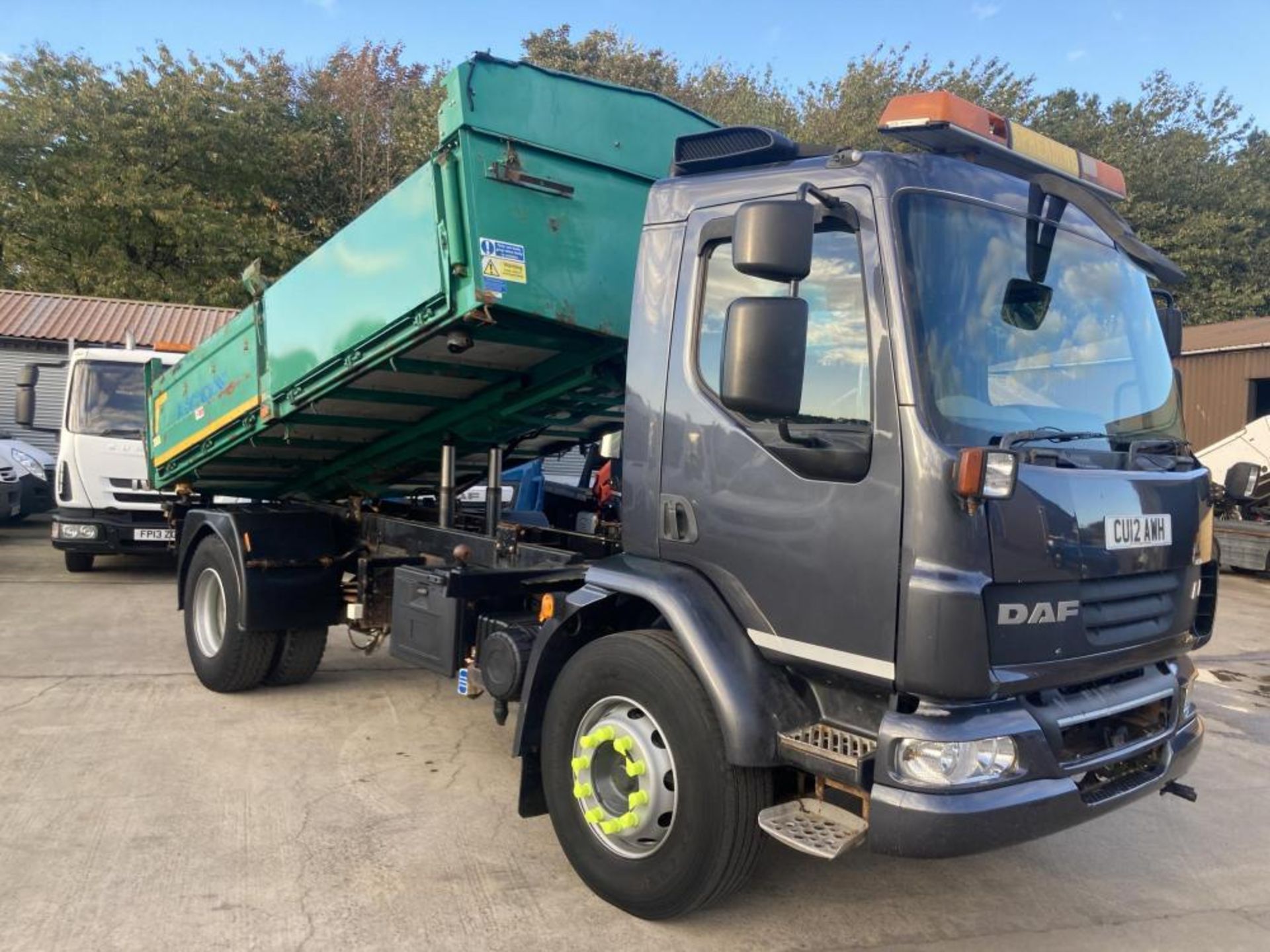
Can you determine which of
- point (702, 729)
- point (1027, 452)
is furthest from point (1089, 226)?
point (702, 729)

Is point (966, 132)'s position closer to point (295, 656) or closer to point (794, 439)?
point (794, 439)

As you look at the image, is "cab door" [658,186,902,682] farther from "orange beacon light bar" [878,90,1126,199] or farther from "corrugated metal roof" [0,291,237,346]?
"corrugated metal roof" [0,291,237,346]

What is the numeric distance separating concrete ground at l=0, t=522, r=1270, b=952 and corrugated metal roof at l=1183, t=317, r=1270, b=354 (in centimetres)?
1600

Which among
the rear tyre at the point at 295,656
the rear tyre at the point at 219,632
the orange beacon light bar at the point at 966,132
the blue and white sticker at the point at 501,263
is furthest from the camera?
the rear tyre at the point at 295,656

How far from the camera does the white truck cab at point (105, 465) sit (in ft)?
32.0

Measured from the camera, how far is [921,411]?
2670 mm

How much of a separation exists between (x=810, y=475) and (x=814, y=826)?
1.06 metres

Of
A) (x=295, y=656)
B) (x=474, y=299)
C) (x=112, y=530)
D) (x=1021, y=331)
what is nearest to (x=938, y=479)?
(x=1021, y=331)

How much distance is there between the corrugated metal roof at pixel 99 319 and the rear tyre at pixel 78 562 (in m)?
6.61

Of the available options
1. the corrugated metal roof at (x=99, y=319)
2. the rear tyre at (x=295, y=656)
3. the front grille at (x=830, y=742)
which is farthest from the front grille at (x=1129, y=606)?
the corrugated metal roof at (x=99, y=319)

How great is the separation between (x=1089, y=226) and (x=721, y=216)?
4.31 ft

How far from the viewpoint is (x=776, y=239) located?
2652 millimetres

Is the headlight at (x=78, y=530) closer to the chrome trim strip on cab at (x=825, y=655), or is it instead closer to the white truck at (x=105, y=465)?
the white truck at (x=105, y=465)

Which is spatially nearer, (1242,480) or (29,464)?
(1242,480)
